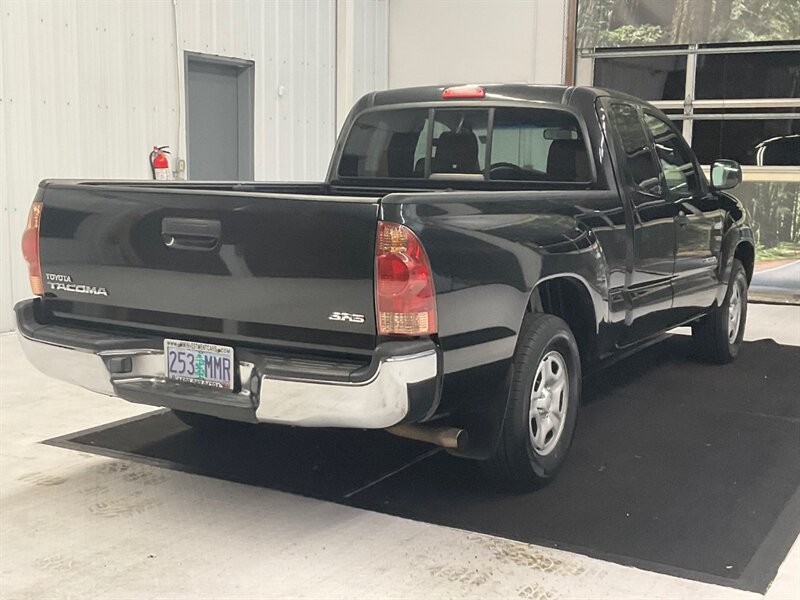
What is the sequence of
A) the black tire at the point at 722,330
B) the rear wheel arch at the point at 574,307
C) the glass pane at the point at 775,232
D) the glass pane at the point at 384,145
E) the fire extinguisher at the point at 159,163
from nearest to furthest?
the rear wheel arch at the point at 574,307
the glass pane at the point at 384,145
the black tire at the point at 722,330
the fire extinguisher at the point at 159,163
the glass pane at the point at 775,232

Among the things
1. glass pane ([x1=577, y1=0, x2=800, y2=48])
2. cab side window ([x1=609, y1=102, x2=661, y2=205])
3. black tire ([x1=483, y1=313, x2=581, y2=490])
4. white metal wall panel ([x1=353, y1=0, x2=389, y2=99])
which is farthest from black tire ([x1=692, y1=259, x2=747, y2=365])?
white metal wall panel ([x1=353, y1=0, x2=389, y2=99])

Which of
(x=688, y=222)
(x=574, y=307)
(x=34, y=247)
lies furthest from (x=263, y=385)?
(x=688, y=222)

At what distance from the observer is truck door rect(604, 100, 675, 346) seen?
15.3 ft

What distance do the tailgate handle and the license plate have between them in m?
0.36

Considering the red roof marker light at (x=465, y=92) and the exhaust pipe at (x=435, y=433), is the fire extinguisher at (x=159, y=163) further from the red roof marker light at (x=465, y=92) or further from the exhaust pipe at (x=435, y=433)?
the exhaust pipe at (x=435, y=433)

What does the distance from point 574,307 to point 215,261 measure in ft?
5.84

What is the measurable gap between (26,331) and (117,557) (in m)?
1.09

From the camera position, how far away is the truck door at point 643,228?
15.3ft

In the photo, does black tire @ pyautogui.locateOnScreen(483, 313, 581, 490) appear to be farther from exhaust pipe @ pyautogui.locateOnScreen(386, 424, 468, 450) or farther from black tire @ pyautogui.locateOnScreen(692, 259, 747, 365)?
black tire @ pyautogui.locateOnScreen(692, 259, 747, 365)

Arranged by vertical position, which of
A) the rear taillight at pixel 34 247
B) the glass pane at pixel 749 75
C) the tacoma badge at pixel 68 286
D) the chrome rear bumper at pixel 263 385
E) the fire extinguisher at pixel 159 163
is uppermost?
the glass pane at pixel 749 75

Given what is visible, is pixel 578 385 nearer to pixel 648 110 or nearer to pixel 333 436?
pixel 333 436

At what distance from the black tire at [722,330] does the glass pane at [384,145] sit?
8.48ft

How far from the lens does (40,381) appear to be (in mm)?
6031

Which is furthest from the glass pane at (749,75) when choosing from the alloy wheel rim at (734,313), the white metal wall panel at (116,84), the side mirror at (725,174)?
the side mirror at (725,174)
